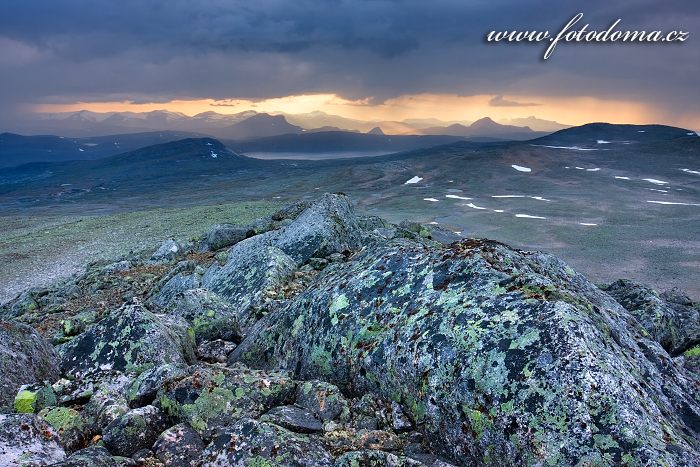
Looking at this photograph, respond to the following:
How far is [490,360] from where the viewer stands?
5.59 metres

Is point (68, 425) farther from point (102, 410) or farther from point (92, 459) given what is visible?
point (92, 459)

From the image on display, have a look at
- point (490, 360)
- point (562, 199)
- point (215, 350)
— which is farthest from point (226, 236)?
point (562, 199)

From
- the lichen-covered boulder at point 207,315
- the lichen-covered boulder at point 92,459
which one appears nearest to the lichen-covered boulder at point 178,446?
the lichen-covered boulder at point 92,459

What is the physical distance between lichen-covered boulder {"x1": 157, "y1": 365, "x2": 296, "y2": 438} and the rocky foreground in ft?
0.06

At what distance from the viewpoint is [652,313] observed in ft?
37.0

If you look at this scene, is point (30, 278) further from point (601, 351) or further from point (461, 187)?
point (461, 187)

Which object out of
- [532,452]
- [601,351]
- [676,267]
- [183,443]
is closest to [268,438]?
[183,443]

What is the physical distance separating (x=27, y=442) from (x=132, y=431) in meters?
1.00

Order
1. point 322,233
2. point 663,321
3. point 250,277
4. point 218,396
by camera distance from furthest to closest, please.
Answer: point 322,233 → point 250,277 → point 663,321 → point 218,396

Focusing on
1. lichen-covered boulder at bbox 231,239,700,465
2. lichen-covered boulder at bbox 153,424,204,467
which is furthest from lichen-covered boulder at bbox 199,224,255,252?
lichen-covered boulder at bbox 153,424,204,467

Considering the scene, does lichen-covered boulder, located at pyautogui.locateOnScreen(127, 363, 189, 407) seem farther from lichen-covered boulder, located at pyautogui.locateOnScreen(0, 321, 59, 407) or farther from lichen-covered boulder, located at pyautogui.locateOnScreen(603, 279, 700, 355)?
lichen-covered boulder, located at pyautogui.locateOnScreen(603, 279, 700, 355)

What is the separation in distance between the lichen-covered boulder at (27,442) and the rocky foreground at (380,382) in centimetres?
1

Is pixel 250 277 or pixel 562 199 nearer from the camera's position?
pixel 250 277

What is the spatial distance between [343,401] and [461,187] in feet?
368
